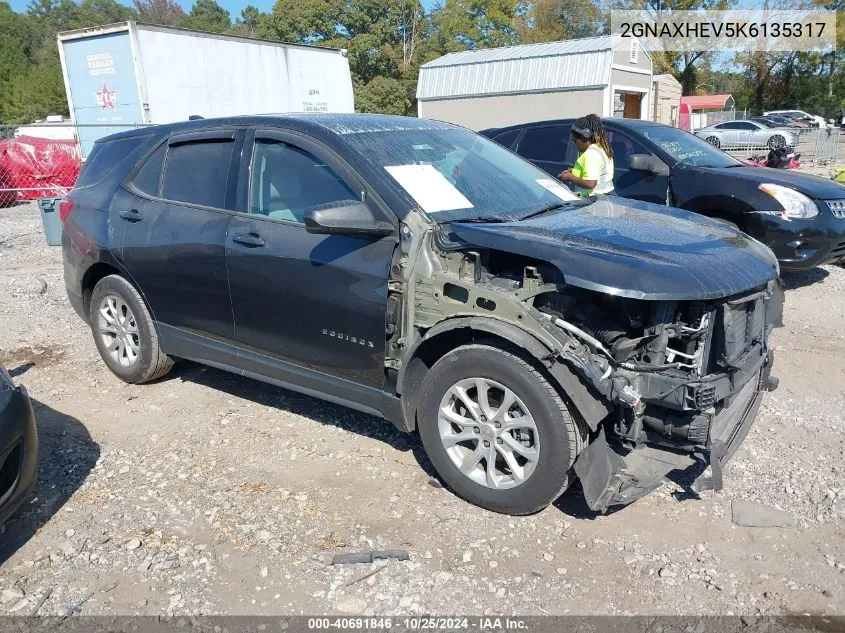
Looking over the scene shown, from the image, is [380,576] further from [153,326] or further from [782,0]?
[782,0]

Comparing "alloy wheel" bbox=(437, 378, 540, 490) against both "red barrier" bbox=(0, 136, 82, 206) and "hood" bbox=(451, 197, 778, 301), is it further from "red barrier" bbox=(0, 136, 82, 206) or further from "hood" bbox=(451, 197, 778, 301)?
"red barrier" bbox=(0, 136, 82, 206)

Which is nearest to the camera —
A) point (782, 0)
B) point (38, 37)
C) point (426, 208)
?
point (426, 208)

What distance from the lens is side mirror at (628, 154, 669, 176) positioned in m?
6.77

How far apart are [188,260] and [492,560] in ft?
8.25

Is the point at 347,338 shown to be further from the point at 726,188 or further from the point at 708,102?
the point at 708,102

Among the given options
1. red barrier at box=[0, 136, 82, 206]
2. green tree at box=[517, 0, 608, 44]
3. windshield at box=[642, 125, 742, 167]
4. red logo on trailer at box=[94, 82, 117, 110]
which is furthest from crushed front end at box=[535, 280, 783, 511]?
green tree at box=[517, 0, 608, 44]

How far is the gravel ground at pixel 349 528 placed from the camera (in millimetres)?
2867

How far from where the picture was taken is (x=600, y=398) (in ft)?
9.91

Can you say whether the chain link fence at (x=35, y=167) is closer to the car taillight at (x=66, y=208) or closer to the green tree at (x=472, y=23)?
the car taillight at (x=66, y=208)

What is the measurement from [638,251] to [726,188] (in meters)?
4.13

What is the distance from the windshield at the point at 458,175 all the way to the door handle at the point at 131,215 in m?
1.69

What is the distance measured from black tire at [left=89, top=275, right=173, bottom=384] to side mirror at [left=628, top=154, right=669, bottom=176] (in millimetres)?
4572

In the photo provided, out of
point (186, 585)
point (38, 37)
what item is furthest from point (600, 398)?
point (38, 37)

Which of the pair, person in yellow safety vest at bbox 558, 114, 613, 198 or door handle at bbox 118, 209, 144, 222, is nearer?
door handle at bbox 118, 209, 144, 222
